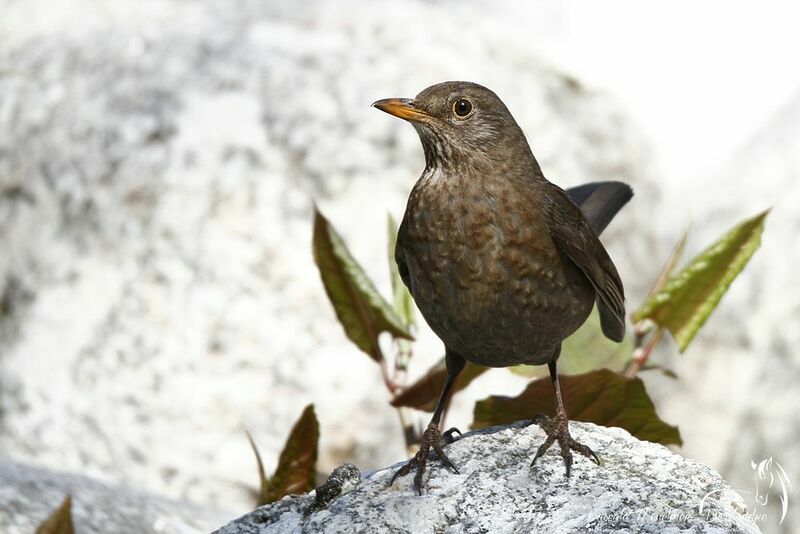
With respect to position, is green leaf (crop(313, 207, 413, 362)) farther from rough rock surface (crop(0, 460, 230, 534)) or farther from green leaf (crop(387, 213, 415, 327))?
rough rock surface (crop(0, 460, 230, 534))

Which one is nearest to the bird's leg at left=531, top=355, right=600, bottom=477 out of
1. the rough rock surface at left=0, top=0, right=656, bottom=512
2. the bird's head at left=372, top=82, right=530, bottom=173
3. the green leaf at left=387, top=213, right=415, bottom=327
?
the green leaf at left=387, top=213, right=415, bottom=327

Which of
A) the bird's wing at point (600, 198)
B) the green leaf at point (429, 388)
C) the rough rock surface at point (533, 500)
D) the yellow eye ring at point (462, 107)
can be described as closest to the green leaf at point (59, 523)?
the rough rock surface at point (533, 500)

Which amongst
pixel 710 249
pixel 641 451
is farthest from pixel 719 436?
pixel 641 451

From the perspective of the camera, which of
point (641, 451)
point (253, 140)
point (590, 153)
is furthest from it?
point (590, 153)

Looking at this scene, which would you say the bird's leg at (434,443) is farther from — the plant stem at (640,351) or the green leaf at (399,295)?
the plant stem at (640,351)

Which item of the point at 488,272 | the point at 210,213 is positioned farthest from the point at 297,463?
the point at 210,213

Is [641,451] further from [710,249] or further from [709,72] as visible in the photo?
[709,72]
